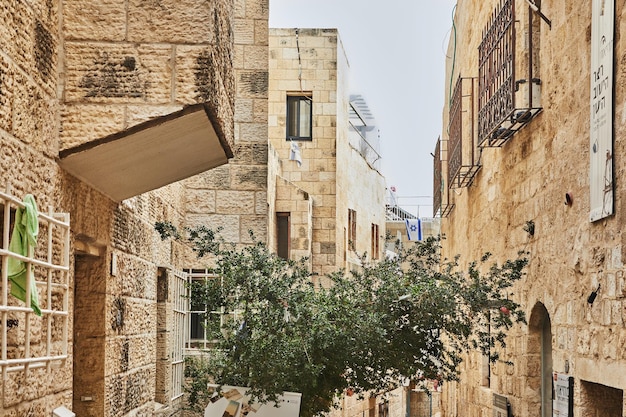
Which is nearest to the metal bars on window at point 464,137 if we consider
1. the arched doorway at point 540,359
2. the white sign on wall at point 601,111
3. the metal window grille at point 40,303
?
the arched doorway at point 540,359

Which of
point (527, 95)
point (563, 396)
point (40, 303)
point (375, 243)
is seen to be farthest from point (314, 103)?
point (40, 303)

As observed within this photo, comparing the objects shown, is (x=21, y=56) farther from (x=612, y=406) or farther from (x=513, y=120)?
(x=513, y=120)

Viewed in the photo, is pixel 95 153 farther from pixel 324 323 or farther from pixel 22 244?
pixel 324 323

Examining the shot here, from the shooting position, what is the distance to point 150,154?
19.5 ft

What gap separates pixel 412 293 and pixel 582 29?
2200mm

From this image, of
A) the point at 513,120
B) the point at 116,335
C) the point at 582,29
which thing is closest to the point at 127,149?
the point at 116,335

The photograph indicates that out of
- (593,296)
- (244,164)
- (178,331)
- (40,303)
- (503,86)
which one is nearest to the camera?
(40,303)

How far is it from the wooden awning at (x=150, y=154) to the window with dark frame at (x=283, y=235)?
946cm

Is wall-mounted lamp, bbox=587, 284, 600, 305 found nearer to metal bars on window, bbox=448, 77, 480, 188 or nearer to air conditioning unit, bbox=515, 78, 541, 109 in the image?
air conditioning unit, bbox=515, 78, 541, 109

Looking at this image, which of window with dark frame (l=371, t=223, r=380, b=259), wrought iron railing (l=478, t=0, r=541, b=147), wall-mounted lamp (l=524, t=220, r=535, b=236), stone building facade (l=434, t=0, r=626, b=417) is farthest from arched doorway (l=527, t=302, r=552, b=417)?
window with dark frame (l=371, t=223, r=380, b=259)

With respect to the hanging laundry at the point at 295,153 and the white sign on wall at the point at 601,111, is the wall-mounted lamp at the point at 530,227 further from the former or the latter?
the hanging laundry at the point at 295,153

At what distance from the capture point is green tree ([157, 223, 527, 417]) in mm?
7477

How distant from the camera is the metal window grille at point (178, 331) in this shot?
9273 mm

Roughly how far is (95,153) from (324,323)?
8.93 feet
